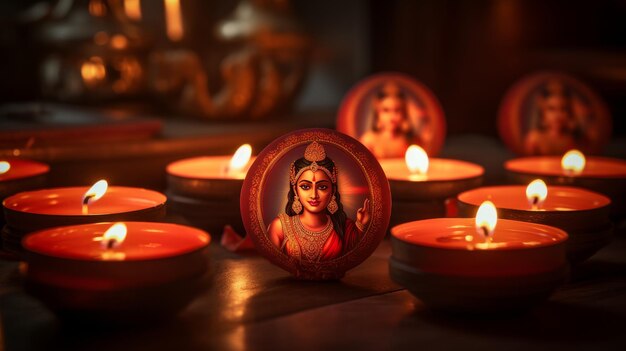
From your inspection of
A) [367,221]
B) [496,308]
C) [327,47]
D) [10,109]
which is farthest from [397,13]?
[496,308]

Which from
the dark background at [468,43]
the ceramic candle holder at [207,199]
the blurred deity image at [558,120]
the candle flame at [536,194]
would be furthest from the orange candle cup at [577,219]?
the dark background at [468,43]

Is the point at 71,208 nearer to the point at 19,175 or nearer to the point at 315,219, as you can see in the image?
the point at 19,175

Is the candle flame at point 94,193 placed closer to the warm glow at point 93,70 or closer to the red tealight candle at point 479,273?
the red tealight candle at point 479,273

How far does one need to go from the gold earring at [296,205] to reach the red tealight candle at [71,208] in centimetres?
20

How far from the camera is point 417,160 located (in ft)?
4.71

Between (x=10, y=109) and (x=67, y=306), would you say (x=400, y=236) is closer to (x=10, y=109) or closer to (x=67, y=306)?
(x=67, y=306)

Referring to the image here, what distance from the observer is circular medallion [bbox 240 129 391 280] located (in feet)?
3.54

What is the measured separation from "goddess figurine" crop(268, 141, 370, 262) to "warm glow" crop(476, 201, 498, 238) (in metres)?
0.14

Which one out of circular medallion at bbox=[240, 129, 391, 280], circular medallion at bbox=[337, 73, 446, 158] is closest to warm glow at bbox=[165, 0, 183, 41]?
circular medallion at bbox=[337, 73, 446, 158]

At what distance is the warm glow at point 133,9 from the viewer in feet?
8.72

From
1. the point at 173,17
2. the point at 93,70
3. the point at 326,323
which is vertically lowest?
the point at 326,323

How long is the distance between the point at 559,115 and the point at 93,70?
4.52ft

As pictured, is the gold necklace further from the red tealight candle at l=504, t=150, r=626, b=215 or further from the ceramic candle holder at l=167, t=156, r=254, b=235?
the red tealight candle at l=504, t=150, r=626, b=215

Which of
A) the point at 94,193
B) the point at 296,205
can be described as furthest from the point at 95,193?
the point at 296,205
